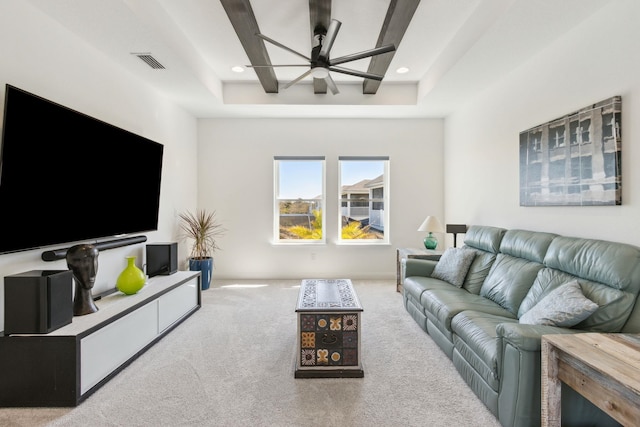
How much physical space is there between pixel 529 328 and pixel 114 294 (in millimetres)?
3337

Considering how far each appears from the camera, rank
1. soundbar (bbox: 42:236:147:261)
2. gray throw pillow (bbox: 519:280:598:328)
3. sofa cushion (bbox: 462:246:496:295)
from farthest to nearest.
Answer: sofa cushion (bbox: 462:246:496:295) < soundbar (bbox: 42:236:147:261) < gray throw pillow (bbox: 519:280:598:328)

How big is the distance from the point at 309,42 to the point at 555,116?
8.32ft

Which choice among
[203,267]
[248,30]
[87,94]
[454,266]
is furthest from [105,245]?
[454,266]

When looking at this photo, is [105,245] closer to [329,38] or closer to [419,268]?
[329,38]

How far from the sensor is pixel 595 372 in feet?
4.44

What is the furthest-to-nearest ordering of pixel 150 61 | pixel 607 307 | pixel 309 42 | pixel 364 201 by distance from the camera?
pixel 364 201
pixel 309 42
pixel 150 61
pixel 607 307

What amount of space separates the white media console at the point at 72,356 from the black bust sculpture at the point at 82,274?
86 millimetres

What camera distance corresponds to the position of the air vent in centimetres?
303

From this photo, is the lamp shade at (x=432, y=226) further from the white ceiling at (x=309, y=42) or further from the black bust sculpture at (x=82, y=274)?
the black bust sculpture at (x=82, y=274)

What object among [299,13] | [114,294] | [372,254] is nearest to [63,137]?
[114,294]

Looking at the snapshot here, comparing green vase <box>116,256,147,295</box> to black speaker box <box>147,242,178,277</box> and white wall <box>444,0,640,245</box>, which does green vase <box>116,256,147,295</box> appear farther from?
white wall <box>444,0,640,245</box>

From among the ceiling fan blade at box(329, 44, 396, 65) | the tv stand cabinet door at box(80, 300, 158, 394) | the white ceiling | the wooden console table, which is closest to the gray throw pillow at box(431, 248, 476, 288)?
the wooden console table

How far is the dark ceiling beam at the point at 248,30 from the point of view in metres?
2.56

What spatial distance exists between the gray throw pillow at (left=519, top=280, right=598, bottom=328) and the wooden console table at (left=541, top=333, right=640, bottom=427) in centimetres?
19
